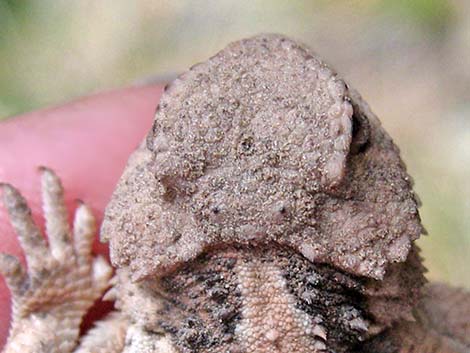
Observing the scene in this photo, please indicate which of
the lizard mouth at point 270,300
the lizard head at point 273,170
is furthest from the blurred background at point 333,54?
the lizard head at point 273,170

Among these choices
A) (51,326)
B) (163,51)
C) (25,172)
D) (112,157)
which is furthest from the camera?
(163,51)

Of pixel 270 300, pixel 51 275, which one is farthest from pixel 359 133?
pixel 51 275

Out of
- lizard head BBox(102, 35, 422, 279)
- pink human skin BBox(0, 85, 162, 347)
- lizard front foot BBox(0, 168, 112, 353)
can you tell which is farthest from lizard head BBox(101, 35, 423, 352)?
pink human skin BBox(0, 85, 162, 347)

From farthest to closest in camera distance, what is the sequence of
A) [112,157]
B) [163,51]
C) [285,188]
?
[163,51], [112,157], [285,188]

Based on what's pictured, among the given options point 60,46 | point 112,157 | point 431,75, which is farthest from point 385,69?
point 112,157

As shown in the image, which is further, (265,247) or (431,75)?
(431,75)

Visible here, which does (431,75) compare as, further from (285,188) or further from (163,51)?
(285,188)

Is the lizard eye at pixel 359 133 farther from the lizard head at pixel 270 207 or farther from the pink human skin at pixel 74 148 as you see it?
the pink human skin at pixel 74 148
